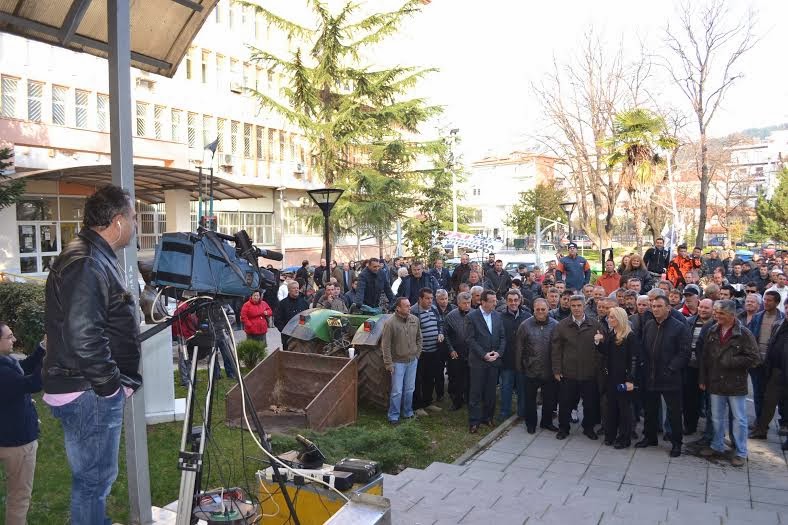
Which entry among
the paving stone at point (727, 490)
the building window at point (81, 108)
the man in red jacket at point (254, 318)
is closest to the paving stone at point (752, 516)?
the paving stone at point (727, 490)

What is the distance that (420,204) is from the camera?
32.3m

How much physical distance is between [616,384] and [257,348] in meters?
5.60

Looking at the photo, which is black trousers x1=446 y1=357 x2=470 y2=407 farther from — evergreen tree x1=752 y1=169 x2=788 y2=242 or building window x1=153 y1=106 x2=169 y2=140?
evergreen tree x1=752 y1=169 x2=788 y2=242

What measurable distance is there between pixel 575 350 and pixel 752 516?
10.5 ft

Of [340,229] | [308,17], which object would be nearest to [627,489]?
[340,229]

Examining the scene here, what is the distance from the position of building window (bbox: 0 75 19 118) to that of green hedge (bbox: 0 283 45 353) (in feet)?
44.8

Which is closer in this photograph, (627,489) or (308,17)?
(627,489)

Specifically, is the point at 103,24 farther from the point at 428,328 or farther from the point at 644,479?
the point at 644,479

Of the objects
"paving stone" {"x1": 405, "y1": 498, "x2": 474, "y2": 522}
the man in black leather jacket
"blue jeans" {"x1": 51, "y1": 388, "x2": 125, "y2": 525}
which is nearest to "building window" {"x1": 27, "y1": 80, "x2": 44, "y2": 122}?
"paving stone" {"x1": 405, "y1": 498, "x2": 474, "y2": 522}

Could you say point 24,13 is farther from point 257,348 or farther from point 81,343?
point 257,348

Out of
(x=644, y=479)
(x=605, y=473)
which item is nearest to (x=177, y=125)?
(x=605, y=473)

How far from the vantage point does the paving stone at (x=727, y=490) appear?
22.5ft

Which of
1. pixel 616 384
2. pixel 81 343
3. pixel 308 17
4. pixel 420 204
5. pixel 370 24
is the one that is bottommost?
pixel 616 384

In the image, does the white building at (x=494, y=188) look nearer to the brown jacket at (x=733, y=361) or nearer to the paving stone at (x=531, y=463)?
the brown jacket at (x=733, y=361)
